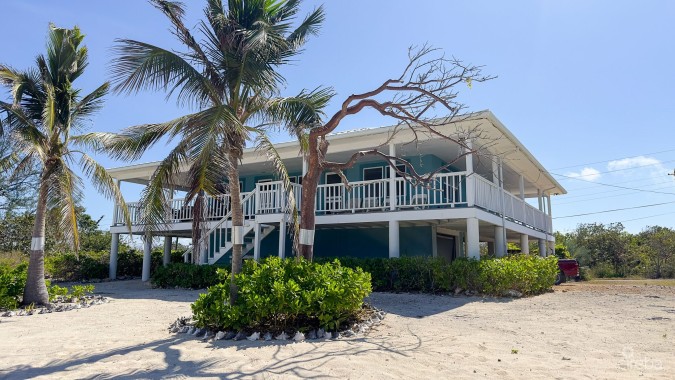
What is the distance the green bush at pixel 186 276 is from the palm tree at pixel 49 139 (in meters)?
4.31

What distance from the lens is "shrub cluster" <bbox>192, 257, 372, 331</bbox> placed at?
22.6 feet

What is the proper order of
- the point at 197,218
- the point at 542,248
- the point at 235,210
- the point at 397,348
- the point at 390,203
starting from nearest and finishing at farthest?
1. the point at 397,348
2. the point at 235,210
3. the point at 197,218
4. the point at 390,203
5. the point at 542,248

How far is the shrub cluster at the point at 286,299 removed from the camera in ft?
22.6

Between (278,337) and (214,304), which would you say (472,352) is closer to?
(278,337)

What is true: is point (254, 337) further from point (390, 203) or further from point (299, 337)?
point (390, 203)

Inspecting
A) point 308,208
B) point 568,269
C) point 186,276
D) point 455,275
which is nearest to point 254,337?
point 308,208

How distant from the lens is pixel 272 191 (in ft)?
49.8

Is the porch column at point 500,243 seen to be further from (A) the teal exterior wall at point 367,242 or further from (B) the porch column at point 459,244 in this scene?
(B) the porch column at point 459,244

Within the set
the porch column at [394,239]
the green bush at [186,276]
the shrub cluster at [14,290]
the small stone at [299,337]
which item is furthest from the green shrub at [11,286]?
the porch column at [394,239]

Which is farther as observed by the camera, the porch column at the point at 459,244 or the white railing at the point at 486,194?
the porch column at the point at 459,244

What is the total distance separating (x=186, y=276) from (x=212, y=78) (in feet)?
29.0

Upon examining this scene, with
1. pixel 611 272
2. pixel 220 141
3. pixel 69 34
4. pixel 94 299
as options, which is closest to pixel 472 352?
pixel 220 141

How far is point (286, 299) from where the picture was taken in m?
6.87

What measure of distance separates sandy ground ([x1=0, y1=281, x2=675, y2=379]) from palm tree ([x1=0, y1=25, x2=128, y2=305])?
2.05m
